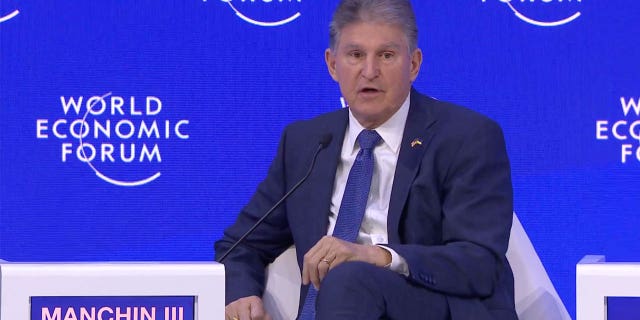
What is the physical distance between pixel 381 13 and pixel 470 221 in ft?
1.88

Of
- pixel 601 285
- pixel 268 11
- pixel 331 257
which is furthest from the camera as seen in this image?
pixel 268 11

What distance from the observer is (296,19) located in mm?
3760

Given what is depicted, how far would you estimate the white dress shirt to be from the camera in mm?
3002

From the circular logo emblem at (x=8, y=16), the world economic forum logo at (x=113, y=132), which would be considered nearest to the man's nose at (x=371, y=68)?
the world economic forum logo at (x=113, y=132)

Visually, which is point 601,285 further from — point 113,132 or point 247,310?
point 113,132

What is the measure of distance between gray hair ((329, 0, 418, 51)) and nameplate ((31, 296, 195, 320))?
1016mm

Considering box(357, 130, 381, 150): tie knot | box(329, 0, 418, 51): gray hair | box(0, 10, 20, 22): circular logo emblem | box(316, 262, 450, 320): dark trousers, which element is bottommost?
box(316, 262, 450, 320): dark trousers

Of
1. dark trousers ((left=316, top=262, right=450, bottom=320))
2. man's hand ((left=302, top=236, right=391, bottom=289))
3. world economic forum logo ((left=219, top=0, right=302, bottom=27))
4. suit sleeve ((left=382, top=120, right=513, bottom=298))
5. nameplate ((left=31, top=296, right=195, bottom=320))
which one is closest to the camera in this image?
nameplate ((left=31, top=296, right=195, bottom=320))

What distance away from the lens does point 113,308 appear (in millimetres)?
2330

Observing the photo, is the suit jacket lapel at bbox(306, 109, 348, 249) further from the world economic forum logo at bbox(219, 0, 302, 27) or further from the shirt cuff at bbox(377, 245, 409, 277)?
the world economic forum logo at bbox(219, 0, 302, 27)

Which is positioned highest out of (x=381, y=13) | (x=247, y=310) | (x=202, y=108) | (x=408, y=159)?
(x=381, y=13)

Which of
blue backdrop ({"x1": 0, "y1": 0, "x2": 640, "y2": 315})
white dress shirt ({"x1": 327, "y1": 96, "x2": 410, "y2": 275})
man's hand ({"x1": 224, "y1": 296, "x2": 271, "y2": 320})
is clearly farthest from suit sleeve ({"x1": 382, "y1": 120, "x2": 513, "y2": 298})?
blue backdrop ({"x1": 0, "y1": 0, "x2": 640, "y2": 315})

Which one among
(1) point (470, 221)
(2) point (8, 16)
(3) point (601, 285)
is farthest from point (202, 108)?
(3) point (601, 285)

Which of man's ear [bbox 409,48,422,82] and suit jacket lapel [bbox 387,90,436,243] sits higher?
man's ear [bbox 409,48,422,82]
